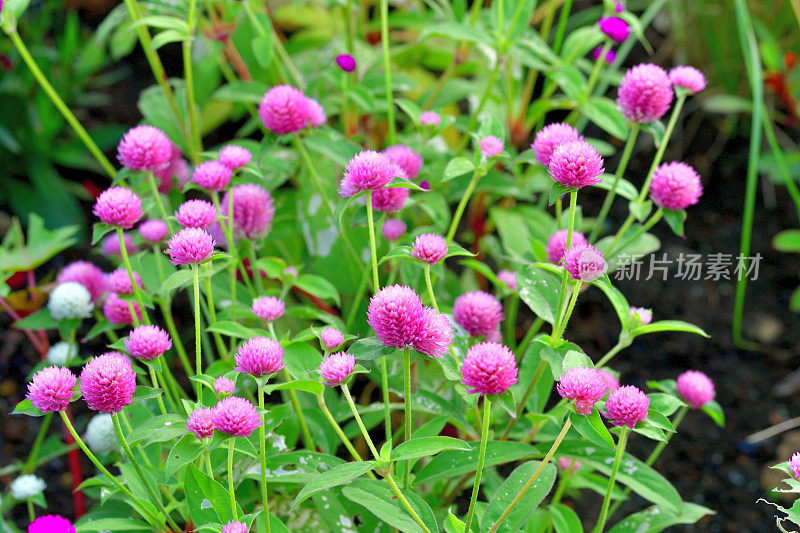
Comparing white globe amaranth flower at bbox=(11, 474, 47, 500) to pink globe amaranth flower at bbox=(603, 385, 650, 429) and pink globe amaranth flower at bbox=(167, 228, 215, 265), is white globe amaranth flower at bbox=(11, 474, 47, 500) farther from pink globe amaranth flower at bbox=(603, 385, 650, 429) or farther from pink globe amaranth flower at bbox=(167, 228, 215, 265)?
pink globe amaranth flower at bbox=(603, 385, 650, 429)

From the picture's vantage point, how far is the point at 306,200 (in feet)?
5.15

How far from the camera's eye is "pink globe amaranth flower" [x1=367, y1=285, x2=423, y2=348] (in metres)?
0.79

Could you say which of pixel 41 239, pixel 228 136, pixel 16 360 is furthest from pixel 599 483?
pixel 228 136

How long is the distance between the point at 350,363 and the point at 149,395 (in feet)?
0.77

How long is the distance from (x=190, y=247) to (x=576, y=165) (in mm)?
436

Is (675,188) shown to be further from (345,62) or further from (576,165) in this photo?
(345,62)

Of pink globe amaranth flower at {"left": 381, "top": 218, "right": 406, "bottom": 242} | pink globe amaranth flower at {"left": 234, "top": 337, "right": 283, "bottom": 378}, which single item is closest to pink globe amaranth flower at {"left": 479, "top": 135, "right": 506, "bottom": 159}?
pink globe amaranth flower at {"left": 381, "top": 218, "right": 406, "bottom": 242}

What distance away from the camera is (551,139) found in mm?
1014

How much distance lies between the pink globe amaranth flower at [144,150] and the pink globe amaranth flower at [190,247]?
255mm

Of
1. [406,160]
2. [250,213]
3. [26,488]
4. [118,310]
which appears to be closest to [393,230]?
[406,160]

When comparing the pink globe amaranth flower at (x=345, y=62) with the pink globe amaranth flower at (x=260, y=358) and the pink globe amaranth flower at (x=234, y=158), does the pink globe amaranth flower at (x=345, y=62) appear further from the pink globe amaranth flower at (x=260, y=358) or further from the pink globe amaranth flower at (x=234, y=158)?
the pink globe amaranth flower at (x=260, y=358)

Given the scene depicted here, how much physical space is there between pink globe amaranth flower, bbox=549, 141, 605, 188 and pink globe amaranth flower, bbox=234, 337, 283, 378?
364 mm

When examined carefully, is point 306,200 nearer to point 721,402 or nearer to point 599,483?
point 599,483

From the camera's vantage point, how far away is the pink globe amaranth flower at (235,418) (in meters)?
0.79
